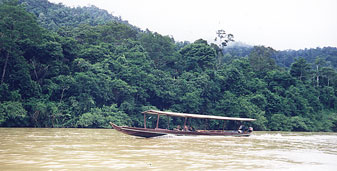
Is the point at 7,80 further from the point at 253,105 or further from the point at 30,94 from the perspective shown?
the point at 253,105

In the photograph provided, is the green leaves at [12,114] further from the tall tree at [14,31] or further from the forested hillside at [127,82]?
the tall tree at [14,31]

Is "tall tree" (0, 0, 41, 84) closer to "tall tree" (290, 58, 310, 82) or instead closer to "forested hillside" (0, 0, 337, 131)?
"forested hillside" (0, 0, 337, 131)

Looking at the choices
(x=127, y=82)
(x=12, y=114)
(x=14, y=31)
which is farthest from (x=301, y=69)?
(x=12, y=114)

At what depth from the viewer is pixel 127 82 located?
109 ft

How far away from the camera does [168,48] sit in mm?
41250

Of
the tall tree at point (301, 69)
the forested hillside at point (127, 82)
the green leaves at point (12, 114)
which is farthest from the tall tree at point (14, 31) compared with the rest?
the tall tree at point (301, 69)

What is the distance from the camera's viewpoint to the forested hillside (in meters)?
26.6

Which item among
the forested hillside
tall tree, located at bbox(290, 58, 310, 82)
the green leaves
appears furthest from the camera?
tall tree, located at bbox(290, 58, 310, 82)

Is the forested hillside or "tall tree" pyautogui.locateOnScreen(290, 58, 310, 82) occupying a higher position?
"tall tree" pyautogui.locateOnScreen(290, 58, 310, 82)

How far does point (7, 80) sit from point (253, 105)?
78.6ft

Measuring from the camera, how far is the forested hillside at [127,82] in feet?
87.1

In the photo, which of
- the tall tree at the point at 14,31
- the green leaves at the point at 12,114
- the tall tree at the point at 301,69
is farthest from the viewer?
the tall tree at the point at 301,69

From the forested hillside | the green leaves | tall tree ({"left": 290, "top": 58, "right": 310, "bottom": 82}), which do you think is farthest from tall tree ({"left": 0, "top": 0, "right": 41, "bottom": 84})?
tall tree ({"left": 290, "top": 58, "right": 310, "bottom": 82})

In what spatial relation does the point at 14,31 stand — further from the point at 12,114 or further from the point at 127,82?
the point at 127,82
